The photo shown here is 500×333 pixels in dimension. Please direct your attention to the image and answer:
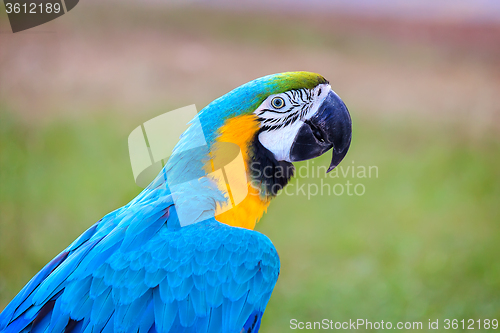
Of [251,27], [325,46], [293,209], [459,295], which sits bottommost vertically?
[459,295]

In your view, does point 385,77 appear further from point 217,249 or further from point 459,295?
point 217,249

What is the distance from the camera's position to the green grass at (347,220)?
8.70 ft

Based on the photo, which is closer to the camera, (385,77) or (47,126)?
(47,126)

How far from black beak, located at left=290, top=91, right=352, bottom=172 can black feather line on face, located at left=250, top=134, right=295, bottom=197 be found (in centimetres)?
7

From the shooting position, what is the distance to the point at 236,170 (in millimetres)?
1377

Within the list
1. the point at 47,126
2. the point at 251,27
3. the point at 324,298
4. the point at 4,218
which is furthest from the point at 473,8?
the point at 4,218

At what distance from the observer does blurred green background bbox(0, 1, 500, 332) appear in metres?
2.75

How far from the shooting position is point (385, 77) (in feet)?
13.5

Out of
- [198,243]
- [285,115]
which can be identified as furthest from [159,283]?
[285,115]

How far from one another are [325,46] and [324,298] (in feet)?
9.09
